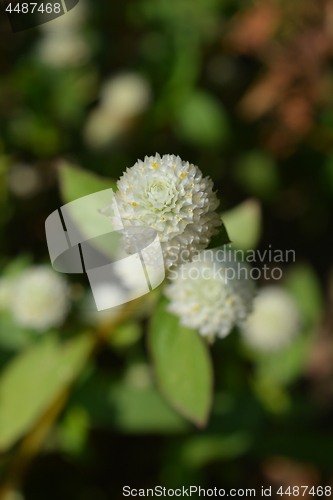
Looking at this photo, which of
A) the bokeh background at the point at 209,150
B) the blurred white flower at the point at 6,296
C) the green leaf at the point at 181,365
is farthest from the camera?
the bokeh background at the point at 209,150

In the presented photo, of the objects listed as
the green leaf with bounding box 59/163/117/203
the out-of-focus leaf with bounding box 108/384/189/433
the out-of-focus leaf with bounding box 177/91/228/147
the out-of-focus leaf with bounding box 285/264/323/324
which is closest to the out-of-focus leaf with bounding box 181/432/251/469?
the out-of-focus leaf with bounding box 108/384/189/433

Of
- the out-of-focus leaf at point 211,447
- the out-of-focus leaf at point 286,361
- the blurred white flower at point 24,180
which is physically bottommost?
the out-of-focus leaf at point 211,447

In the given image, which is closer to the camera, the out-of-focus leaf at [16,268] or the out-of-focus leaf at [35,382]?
the out-of-focus leaf at [35,382]

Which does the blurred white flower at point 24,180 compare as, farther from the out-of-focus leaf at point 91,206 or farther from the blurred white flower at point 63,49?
the out-of-focus leaf at point 91,206

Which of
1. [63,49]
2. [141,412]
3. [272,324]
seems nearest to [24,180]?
[63,49]

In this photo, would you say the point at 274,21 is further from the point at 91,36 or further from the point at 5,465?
the point at 5,465

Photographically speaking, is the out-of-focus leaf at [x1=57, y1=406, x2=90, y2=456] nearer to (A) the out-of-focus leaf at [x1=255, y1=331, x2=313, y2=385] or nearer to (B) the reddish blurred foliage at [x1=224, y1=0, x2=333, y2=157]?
(A) the out-of-focus leaf at [x1=255, y1=331, x2=313, y2=385]

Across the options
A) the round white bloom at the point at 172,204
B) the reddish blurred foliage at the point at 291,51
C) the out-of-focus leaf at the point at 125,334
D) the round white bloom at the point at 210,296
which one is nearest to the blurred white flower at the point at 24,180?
the out-of-focus leaf at the point at 125,334
